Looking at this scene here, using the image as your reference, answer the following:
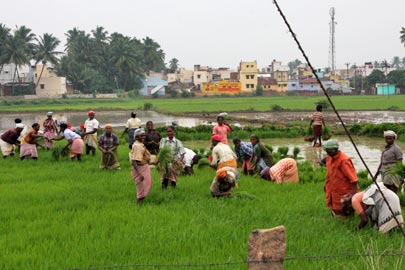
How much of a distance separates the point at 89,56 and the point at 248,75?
24356 mm

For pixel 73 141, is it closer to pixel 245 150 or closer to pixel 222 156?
pixel 245 150

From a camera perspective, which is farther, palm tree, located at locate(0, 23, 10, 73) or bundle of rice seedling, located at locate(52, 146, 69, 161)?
palm tree, located at locate(0, 23, 10, 73)

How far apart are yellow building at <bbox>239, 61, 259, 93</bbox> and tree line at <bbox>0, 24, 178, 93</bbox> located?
1524cm

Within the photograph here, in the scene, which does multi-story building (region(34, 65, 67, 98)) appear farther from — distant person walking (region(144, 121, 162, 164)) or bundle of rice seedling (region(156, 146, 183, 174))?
bundle of rice seedling (region(156, 146, 183, 174))

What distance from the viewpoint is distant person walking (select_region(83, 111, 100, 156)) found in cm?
1263

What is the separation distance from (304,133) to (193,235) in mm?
15730

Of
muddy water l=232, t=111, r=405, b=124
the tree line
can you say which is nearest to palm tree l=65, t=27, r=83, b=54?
the tree line

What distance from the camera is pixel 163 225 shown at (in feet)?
20.4

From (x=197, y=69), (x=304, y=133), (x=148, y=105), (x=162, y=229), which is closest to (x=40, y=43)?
(x=148, y=105)

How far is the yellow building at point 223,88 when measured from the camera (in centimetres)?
7162

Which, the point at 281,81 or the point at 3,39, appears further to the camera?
the point at 281,81

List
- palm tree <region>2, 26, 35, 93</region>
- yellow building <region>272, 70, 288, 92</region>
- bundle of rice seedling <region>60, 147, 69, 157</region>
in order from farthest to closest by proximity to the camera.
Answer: yellow building <region>272, 70, 288, 92</region>
palm tree <region>2, 26, 35, 93</region>
bundle of rice seedling <region>60, 147, 69, 157</region>

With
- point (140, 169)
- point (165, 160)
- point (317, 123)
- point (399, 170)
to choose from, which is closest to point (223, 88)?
point (317, 123)

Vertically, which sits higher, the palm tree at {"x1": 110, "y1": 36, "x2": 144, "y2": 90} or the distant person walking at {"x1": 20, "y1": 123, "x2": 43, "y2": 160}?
the palm tree at {"x1": 110, "y1": 36, "x2": 144, "y2": 90}
